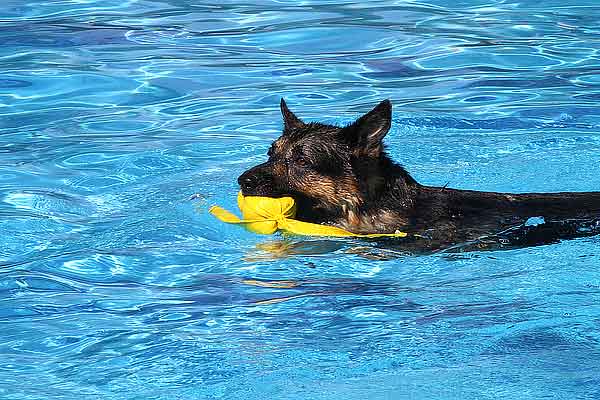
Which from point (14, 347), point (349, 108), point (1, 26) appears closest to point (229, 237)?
point (14, 347)

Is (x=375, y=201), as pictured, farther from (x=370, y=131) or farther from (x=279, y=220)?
(x=279, y=220)

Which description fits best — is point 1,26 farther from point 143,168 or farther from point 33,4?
point 143,168

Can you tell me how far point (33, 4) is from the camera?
1625 centimetres

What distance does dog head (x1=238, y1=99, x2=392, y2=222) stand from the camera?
8.27 meters

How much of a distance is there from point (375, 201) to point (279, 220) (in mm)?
691

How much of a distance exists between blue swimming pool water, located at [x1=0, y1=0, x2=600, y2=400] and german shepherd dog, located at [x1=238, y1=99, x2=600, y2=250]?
0.74ft

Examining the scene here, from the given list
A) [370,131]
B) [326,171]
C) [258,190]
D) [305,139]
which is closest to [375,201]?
[326,171]

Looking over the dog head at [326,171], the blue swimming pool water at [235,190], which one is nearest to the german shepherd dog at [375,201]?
the dog head at [326,171]

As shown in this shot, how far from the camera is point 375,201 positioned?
329 inches

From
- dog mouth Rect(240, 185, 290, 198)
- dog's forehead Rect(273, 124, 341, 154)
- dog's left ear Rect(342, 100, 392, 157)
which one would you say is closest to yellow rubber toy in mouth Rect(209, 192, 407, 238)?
dog mouth Rect(240, 185, 290, 198)

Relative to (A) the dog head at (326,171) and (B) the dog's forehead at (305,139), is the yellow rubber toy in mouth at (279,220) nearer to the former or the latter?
(A) the dog head at (326,171)

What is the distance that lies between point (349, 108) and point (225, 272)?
14.9ft

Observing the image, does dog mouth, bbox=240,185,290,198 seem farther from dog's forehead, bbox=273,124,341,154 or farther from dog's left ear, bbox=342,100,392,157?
dog's left ear, bbox=342,100,392,157

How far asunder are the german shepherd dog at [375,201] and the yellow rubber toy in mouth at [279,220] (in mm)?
71
